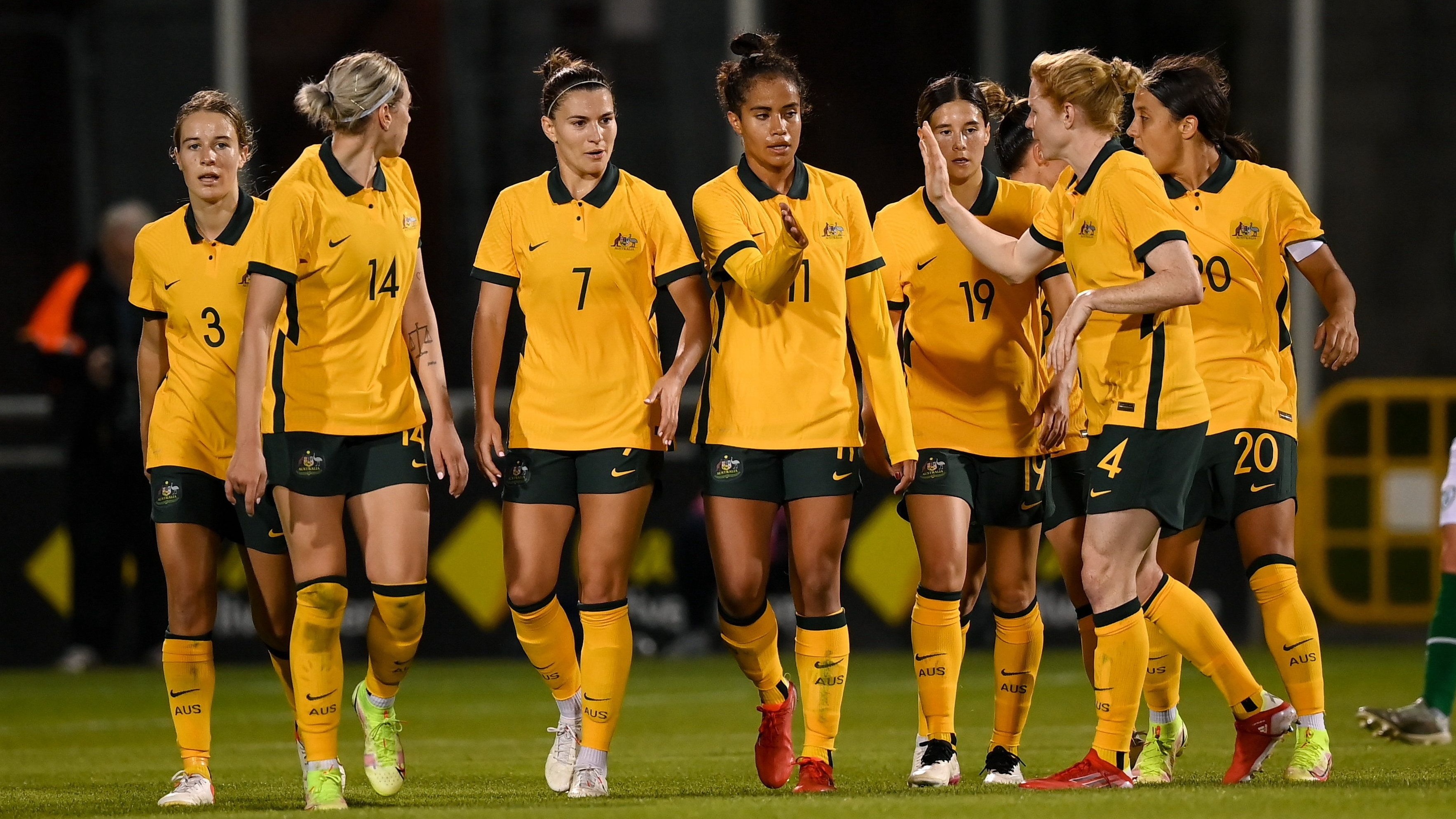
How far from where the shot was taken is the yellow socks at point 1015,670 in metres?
6.27

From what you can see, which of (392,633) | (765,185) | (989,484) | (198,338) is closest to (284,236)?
(198,338)

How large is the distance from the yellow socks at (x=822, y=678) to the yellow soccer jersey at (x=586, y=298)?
71 centimetres

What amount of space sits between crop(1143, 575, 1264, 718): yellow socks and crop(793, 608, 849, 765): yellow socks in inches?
34.8

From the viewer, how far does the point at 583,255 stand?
5980mm

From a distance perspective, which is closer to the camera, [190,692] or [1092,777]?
[1092,777]

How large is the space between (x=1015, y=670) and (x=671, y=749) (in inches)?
67.5

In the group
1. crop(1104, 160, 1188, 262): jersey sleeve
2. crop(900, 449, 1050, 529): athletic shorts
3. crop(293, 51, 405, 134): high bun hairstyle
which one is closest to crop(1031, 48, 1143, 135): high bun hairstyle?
crop(1104, 160, 1188, 262): jersey sleeve

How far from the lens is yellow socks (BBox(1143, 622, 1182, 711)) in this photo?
6121 millimetres

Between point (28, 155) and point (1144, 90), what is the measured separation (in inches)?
367

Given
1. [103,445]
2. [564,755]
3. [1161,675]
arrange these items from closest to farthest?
[1161,675]
[564,755]
[103,445]

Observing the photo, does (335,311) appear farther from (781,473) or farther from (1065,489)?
(1065,489)

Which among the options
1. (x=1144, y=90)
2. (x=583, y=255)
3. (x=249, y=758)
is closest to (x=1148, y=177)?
(x=1144, y=90)

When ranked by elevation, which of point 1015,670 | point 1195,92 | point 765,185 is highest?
point 1195,92

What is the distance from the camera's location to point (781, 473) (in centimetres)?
598
